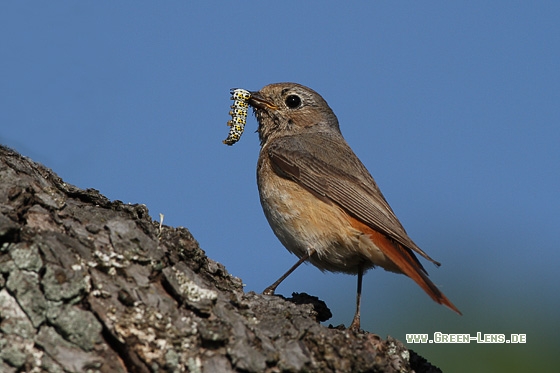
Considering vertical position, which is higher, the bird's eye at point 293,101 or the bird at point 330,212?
the bird's eye at point 293,101

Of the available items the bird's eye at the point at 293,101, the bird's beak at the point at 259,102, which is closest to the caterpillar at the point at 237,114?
the bird's beak at the point at 259,102

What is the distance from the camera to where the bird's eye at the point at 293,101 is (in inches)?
339

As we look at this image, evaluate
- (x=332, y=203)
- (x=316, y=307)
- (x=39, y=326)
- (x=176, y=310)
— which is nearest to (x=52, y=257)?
(x=39, y=326)

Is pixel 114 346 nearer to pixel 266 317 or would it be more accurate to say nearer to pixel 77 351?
pixel 77 351

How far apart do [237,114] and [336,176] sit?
5.33 feet

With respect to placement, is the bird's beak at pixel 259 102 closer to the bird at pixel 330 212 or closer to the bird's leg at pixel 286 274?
the bird at pixel 330 212

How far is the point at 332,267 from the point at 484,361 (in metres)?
1.89

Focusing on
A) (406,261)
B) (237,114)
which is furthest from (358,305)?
(237,114)

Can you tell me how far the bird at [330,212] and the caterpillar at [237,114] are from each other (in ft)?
1.15

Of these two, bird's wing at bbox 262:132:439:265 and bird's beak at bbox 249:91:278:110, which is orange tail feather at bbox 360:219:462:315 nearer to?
bird's wing at bbox 262:132:439:265

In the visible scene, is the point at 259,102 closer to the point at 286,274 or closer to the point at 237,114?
the point at 237,114

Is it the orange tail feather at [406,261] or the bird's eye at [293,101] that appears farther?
the bird's eye at [293,101]

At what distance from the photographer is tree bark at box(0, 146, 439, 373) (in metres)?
3.48

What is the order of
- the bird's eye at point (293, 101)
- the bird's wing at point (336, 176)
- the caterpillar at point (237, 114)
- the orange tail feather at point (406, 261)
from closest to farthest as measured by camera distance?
the orange tail feather at point (406, 261), the bird's wing at point (336, 176), the caterpillar at point (237, 114), the bird's eye at point (293, 101)
